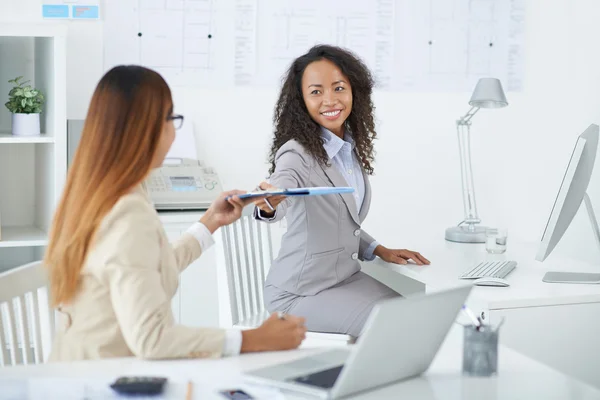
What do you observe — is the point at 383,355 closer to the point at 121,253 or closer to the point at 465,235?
the point at 121,253

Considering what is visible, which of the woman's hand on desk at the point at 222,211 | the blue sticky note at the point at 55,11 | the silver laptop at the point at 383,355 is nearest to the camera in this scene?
the silver laptop at the point at 383,355

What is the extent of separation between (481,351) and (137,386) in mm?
599

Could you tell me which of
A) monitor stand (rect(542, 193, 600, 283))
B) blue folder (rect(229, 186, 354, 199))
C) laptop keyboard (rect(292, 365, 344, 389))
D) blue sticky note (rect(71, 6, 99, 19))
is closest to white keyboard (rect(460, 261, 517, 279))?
monitor stand (rect(542, 193, 600, 283))

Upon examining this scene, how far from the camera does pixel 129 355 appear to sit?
156cm

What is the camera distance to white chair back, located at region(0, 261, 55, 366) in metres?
1.67

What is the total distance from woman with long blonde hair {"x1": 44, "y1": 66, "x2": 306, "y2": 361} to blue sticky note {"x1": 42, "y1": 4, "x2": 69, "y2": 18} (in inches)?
80.0

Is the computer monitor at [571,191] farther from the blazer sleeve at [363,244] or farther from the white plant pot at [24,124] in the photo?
the white plant pot at [24,124]

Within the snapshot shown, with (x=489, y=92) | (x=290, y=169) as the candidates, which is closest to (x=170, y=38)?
(x=290, y=169)

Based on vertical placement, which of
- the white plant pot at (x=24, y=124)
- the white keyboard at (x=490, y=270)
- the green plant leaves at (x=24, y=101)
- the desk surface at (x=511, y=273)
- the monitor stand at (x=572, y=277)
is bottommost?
the desk surface at (x=511, y=273)

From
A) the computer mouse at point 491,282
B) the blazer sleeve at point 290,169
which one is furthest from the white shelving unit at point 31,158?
the computer mouse at point 491,282

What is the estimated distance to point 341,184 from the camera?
268 centimetres

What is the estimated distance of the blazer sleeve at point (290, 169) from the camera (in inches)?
98.3

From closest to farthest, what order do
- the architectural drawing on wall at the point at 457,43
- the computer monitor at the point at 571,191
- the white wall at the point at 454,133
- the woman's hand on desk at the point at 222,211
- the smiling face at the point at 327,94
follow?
the woman's hand on desk at the point at 222,211, the computer monitor at the point at 571,191, the smiling face at the point at 327,94, the white wall at the point at 454,133, the architectural drawing on wall at the point at 457,43

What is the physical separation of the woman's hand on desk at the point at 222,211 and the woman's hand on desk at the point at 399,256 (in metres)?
0.89
